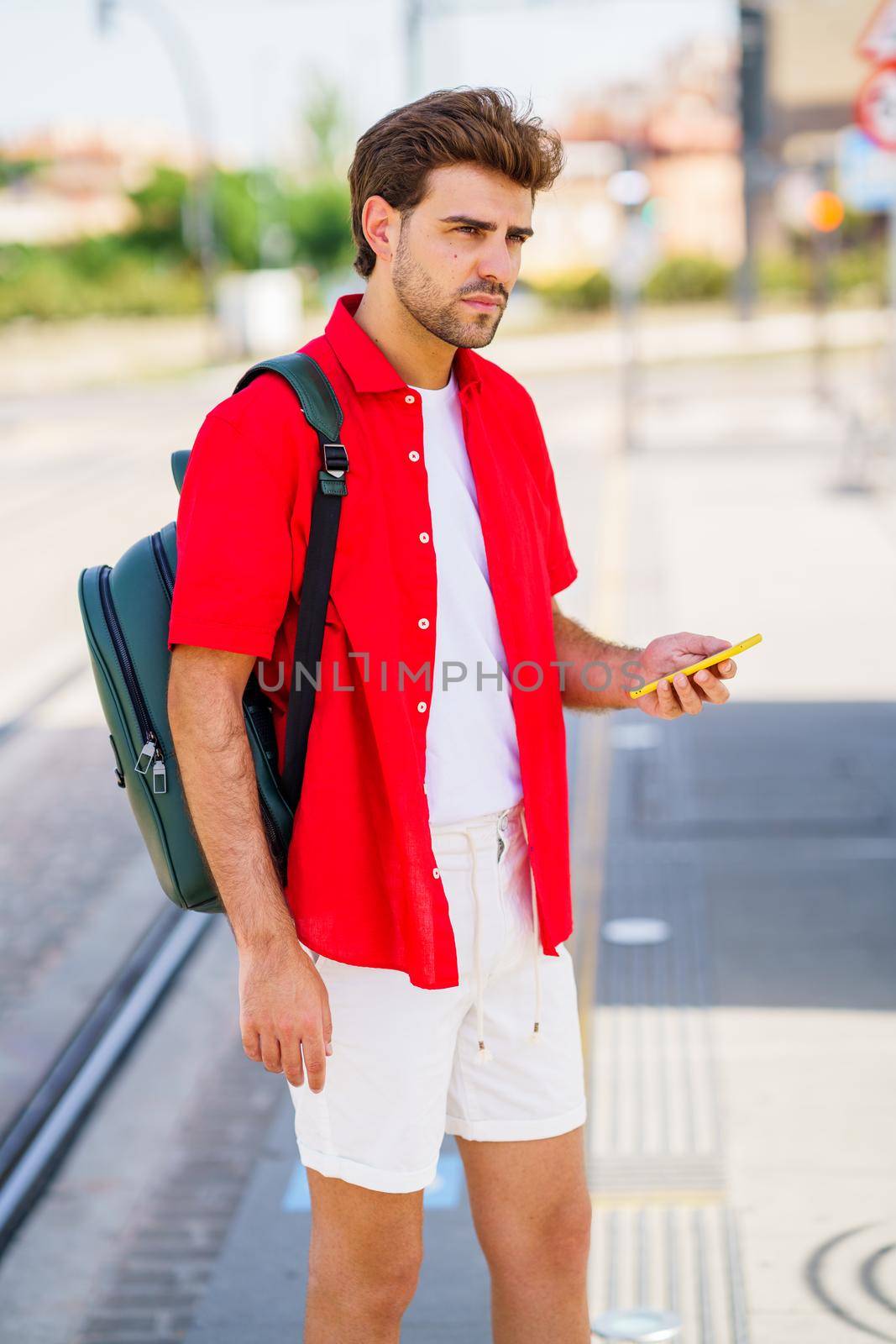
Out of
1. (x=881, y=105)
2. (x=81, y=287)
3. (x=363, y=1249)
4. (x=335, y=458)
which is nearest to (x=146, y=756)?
(x=335, y=458)

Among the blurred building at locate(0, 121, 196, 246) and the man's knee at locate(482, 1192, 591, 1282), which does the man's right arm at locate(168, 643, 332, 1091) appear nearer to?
the man's knee at locate(482, 1192, 591, 1282)

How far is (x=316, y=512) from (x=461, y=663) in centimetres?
29

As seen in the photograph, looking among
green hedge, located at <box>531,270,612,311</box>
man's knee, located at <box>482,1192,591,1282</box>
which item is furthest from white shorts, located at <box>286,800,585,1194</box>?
green hedge, located at <box>531,270,612,311</box>

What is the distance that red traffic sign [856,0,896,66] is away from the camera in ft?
23.7

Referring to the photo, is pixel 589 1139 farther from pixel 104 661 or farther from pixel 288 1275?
pixel 104 661

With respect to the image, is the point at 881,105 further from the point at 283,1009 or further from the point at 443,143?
the point at 283,1009

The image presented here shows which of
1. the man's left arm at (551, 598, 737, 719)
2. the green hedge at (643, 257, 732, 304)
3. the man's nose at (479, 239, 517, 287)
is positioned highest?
the man's nose at (479, 239, 517, 287)

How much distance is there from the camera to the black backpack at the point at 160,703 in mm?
2146

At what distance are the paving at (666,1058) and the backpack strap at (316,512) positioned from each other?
5.01ft

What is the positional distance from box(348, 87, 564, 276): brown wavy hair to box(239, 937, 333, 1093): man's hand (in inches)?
36.4

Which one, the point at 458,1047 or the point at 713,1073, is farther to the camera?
the point at 713,1073

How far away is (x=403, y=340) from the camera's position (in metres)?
2.22

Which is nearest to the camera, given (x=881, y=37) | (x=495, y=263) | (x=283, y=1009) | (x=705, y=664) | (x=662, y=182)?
(x=283, y=1009)

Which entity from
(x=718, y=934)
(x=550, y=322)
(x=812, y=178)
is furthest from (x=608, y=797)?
(x=550, y=322)
